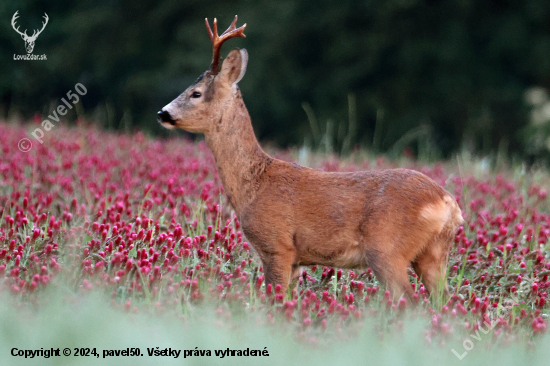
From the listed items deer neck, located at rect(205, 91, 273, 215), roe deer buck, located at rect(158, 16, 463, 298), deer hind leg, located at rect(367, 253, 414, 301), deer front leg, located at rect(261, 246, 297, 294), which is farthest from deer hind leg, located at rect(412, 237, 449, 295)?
deer neck, located at rect(205, 91, 273, 215)

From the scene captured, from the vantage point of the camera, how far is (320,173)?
14.0ft

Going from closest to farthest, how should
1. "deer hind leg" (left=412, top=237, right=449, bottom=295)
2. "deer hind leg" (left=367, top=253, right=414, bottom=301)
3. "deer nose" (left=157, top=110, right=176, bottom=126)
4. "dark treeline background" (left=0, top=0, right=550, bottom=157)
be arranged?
1. "deer hind leg" (left=367, top=253, right=414, bottom=301)
2. "deer hind leg" (left=412, top=237, right=449, bottom=295)
3. "deer nose" (left=157, top=110, right=176, bottom=126)
4. "dark treeline background" (left=0, top=0, right=550, bottom=157)

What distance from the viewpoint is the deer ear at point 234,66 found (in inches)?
168

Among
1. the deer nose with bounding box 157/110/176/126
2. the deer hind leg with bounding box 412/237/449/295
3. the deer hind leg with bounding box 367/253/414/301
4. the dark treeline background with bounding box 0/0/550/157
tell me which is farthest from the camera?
the dark treeline background with bounding box 0/0/550/157

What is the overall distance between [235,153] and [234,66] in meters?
0.55

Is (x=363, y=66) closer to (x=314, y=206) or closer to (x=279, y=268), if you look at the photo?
(x=314, y=206)

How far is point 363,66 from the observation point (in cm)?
1446

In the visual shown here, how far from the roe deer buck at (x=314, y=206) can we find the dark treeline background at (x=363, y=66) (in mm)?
9341

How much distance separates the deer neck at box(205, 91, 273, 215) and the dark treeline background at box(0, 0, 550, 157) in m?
9.29

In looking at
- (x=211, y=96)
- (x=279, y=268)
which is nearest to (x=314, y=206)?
(x=279, y=268)

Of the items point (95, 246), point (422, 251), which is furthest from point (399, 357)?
point (95, 246)

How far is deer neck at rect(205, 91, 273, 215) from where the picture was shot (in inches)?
169

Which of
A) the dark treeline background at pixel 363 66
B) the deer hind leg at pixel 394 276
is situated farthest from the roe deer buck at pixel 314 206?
the dark treeline background at pixel 363 66

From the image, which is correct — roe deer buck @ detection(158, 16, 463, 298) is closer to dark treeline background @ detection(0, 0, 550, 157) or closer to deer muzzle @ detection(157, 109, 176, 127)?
deer muzzle @ detection(157, 109, 176, 127)
